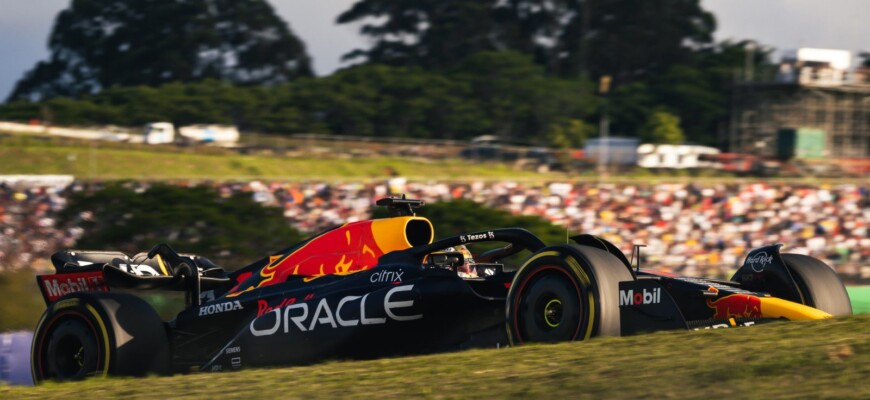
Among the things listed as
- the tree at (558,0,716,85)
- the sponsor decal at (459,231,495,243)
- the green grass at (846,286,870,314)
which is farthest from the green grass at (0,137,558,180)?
the tree at (558,0,716,85)

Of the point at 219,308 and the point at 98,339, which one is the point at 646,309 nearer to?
the point at 219,308

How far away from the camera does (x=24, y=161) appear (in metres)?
36.0

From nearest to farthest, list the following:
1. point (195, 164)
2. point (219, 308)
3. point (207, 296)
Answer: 1. point (219, 308)
2. point (207, 296)
3. point (195, 164)

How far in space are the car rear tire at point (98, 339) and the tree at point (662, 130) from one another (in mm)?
45378

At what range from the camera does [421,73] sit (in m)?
56.0

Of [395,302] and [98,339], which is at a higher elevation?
[395,302]

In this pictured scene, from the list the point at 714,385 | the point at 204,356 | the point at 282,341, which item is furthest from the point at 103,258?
the point at 714,385

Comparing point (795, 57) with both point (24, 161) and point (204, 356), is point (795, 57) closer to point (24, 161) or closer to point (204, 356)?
point (24, 161)

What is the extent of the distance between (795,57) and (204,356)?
149ft

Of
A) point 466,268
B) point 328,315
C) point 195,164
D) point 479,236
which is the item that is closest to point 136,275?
point 328,315

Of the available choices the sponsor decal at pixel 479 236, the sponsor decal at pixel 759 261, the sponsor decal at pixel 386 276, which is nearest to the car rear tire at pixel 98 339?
the sponsor decal at pixel 386 276

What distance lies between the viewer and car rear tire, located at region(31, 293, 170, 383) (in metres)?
7.74

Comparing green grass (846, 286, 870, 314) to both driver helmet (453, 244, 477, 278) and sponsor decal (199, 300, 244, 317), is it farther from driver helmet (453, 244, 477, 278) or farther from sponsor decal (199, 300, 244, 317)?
sponsor decal (199, 300, 244, 317)

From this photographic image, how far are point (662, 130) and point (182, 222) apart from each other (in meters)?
33.4
